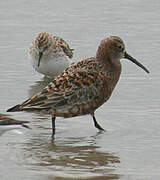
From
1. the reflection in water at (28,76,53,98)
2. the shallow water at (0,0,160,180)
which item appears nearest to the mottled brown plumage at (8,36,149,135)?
the shallow water at (0,0,160,180)

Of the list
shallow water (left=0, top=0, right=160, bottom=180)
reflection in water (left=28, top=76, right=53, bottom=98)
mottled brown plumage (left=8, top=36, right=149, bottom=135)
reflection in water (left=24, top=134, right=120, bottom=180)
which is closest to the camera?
reflection in water (left=24, top=134, right=120, bottom=180)

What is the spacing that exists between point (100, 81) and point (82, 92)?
30 cm

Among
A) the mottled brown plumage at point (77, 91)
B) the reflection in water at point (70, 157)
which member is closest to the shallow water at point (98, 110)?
the reflection in water at point (70, 157)

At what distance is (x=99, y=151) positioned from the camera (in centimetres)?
854

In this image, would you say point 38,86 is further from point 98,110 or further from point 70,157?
point 70,157

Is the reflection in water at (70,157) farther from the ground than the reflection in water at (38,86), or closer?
farther from the ground

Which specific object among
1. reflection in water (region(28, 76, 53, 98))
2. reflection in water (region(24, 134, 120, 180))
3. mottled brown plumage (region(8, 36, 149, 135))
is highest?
mottled brown plumage (region(8, 36, 149, 135))

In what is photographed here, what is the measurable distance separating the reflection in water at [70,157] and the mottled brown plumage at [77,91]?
39cm

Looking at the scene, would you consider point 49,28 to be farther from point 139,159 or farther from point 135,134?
point 139,159

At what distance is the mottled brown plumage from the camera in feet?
29.9

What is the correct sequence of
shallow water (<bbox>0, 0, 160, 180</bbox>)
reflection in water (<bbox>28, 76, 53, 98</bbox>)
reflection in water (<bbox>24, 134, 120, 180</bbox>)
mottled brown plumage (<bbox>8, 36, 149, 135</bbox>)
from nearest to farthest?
reflection in water (<bbox>24, 134, 120, 180</bbox>), shallow water (<bbox>0, 0, 160, 180</bbox>), mottled brown plumage (<bbox>8, 36, 149, 135</bbox>), reflection in water (<bbox>28, 76, 53, 98</bbox>)

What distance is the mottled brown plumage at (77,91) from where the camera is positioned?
29.9 feet

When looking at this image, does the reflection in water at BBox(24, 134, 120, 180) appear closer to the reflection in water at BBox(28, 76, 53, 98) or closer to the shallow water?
the shallow water

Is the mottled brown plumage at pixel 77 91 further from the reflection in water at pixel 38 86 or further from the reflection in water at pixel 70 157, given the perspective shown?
the reflection in water at pixel 38 86
